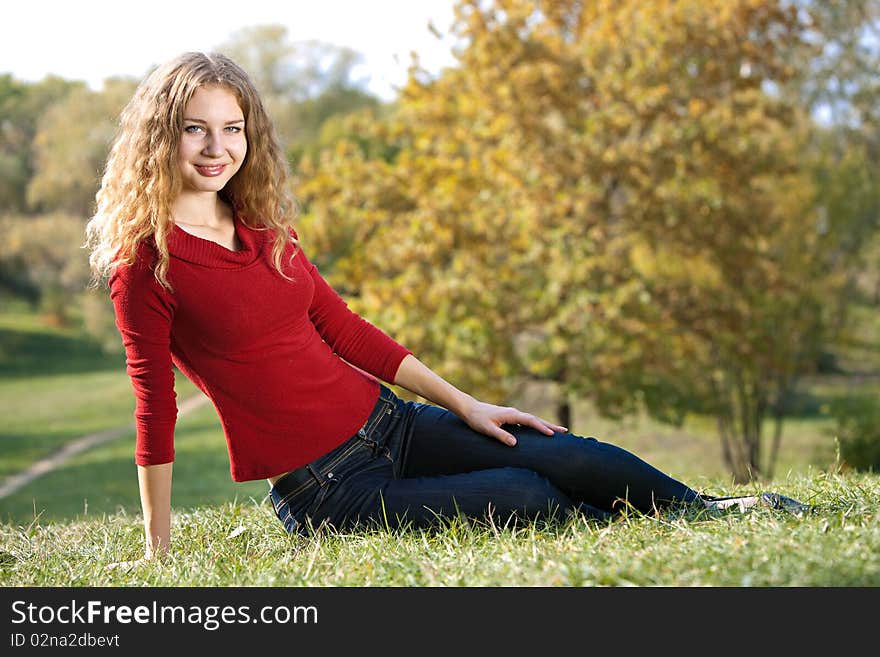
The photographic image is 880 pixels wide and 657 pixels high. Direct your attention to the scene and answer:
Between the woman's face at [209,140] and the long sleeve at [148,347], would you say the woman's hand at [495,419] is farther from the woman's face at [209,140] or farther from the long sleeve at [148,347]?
the woman's face at [209,140]

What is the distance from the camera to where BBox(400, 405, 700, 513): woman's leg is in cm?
273

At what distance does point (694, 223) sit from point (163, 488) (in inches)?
334

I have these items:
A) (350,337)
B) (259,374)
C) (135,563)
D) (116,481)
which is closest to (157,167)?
(259,374)

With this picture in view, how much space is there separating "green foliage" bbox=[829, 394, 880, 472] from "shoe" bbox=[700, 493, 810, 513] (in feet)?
26.8

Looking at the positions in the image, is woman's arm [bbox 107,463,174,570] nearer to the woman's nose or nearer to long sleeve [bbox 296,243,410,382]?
long sleeve [bbox 296,243,410,382]

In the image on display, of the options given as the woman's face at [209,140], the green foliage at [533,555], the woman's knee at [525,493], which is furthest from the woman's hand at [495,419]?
the woman's face at [209,140]

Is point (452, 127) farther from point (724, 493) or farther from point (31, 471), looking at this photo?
point (31, 471)

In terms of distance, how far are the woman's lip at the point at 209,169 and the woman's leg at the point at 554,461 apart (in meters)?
0.93

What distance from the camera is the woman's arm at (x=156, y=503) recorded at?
8.48 ft

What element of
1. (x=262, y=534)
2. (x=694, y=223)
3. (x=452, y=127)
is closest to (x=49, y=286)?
(x=452, y=127)

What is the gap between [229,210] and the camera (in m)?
2.86

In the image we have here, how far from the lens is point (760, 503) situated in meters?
2.74

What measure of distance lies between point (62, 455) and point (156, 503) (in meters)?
15.7

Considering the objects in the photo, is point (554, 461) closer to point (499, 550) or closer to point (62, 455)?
point (499, 550)
